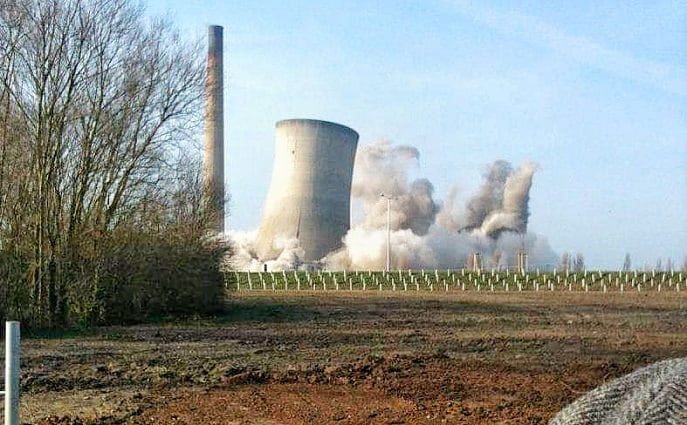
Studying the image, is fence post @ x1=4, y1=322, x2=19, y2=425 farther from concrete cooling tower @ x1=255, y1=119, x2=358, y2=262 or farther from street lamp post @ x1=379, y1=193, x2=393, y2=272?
street lamp post @ x1=379, y1=193, x2=393, y2=272

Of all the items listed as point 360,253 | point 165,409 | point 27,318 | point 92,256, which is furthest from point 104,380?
point 360,253

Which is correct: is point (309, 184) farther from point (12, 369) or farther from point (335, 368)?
point (12, 369)

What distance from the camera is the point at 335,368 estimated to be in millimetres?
7527

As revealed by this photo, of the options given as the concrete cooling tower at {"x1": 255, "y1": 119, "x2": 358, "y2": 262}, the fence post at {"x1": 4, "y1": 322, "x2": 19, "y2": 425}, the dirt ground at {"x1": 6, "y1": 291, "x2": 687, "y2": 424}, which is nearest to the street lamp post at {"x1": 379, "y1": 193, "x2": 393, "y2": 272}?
the concrete cooling tower at {"x1": 255, "y1": 119, "x2": 358, "y2": 262}

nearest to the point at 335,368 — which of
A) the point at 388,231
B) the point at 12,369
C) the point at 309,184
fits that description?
the point at 12,369

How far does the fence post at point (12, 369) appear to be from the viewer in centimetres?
315

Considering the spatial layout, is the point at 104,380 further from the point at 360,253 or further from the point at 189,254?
the point at 360,253

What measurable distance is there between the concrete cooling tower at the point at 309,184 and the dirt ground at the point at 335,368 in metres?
23.7

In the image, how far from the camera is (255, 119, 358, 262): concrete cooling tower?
126ft

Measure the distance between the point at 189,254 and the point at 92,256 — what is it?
2816mm

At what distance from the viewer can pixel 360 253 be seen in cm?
4475

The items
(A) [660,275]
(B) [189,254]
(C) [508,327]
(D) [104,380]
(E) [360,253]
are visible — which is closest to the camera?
(D) [104,380]

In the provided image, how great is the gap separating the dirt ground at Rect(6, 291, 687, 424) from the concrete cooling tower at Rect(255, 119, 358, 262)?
2368 centimetres

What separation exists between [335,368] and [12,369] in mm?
4505
